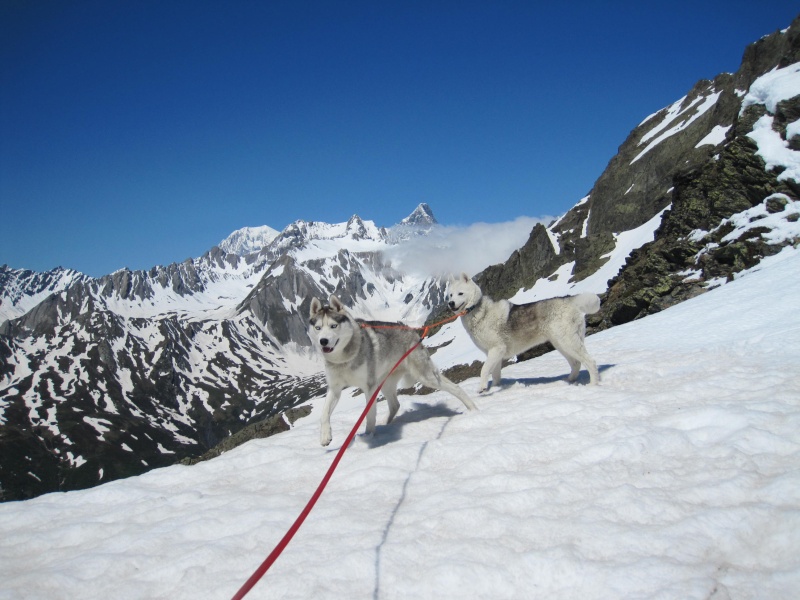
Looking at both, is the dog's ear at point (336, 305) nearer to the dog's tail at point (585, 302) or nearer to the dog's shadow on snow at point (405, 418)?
the dog's shadow on snow at point (405, 418)

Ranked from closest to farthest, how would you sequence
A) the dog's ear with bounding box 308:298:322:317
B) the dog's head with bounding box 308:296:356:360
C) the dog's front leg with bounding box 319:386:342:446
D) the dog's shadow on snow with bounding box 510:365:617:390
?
the dog's head with bounding box 308:296:356:360
the dog's front leg with bounding box 319:386:342:446
the dog's ear with bounding box 308:298:322:317
the dog's shadow on snow with bounding box 510:365:617:390

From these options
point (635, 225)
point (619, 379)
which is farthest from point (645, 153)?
point (619, 379)

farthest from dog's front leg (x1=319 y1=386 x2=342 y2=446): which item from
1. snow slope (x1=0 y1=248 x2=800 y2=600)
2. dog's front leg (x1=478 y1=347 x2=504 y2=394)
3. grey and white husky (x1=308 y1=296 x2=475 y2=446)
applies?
dog's front leg (x1=478 y1=347 x2=504 y2=394)

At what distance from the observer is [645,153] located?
112 metres

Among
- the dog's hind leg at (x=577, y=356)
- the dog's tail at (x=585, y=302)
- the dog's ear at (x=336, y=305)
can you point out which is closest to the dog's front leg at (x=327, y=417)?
the dog's ear at (x=336, y=305)

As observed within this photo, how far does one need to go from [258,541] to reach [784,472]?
23.3 feet

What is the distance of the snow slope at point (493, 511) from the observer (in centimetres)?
520

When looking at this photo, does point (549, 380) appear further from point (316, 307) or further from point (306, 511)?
point (306, 511)

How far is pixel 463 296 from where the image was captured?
1394 cm

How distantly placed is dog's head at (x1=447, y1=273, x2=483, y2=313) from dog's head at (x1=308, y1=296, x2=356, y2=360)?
13.1ft

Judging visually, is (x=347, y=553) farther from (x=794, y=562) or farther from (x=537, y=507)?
(x=794, y=562)

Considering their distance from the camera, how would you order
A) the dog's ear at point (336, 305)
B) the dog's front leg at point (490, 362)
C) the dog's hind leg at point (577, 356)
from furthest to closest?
the dog's front leg at point (490, 362)
the dog's hind leg at point (577, 356)
the dog's ear at point (336, 305)

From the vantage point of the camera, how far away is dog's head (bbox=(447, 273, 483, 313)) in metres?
13.9

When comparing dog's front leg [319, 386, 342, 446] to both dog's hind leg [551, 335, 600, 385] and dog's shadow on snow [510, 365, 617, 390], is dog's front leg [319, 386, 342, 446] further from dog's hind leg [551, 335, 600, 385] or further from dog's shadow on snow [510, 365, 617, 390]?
dog's hind leg [551, 335, 600, 385]
